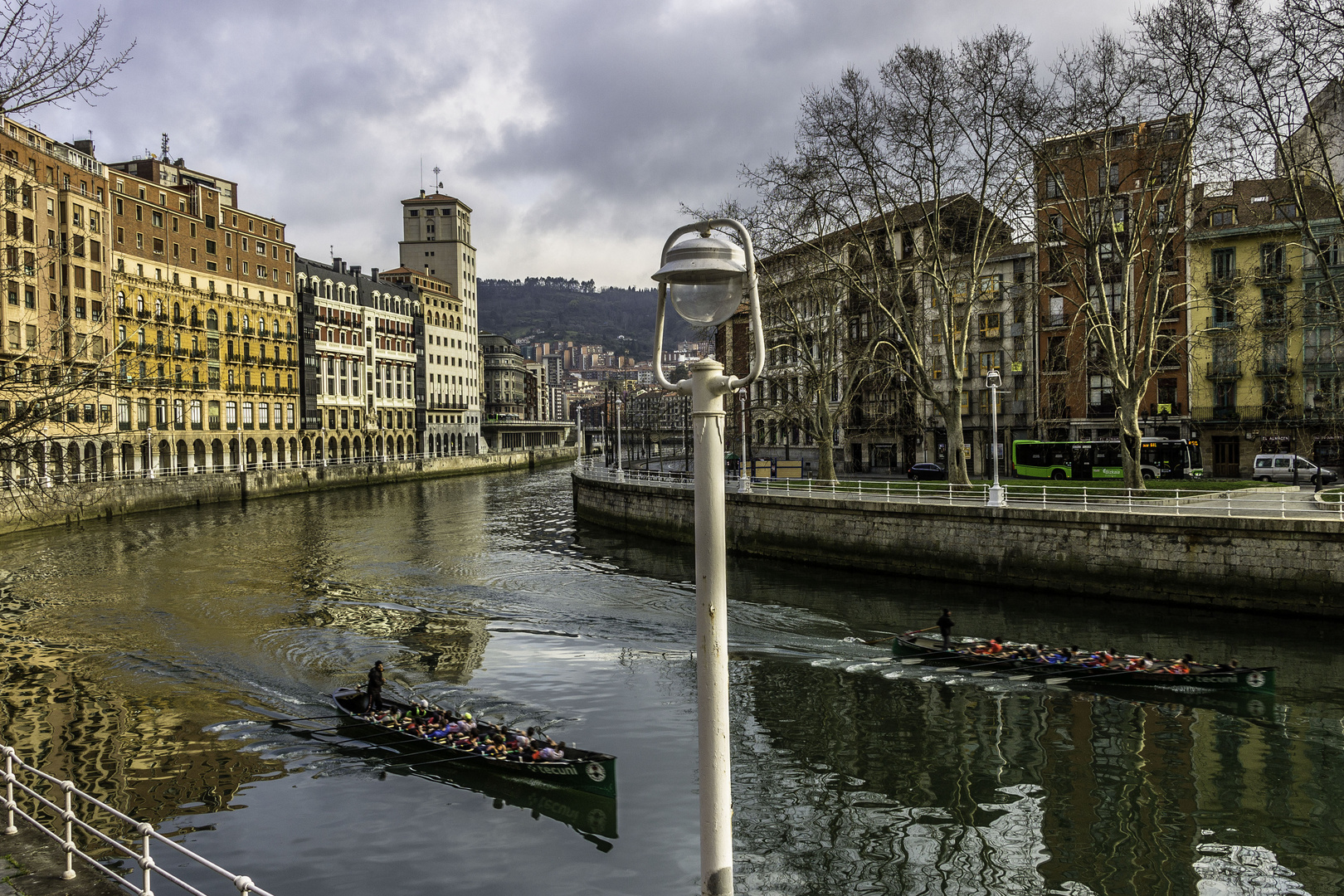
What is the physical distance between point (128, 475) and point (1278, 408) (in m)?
71.7

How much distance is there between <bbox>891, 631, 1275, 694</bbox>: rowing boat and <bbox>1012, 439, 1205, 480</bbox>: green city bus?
30600mm

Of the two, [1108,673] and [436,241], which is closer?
[1108,673]

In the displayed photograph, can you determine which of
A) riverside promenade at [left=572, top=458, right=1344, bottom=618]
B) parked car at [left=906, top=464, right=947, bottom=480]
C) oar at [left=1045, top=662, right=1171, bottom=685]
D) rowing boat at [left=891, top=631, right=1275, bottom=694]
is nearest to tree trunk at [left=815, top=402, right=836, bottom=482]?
riverside promenade at [left=572, top=458, right=1344, bottom=618]

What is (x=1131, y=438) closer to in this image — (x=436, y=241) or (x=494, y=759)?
(x=494, y=759)

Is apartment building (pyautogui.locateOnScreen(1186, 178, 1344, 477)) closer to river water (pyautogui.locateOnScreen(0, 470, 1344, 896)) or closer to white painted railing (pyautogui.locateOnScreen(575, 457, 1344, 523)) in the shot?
white painted railing (pyautogui.locateOnScreen(575, 457, 1344, 523))

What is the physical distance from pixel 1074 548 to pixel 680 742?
1747 cm

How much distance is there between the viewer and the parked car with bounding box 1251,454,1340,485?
143 ft

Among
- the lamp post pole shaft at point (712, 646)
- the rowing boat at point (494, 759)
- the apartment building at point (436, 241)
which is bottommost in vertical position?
the rowing boat at point (494, 759)

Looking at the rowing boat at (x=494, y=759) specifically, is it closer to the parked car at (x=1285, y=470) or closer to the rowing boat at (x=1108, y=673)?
the rowing boat at (x=1108, y=673)

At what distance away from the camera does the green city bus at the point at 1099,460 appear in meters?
47.2

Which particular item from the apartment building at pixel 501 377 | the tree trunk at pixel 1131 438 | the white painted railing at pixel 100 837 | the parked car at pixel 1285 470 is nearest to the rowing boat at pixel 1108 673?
the tree trunk at pixel 1131 438

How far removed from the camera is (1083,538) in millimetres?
28297

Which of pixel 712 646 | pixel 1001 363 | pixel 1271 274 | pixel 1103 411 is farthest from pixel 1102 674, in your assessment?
pixel 1001 363

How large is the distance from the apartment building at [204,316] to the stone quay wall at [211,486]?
4425 mm
